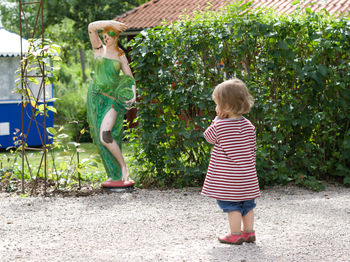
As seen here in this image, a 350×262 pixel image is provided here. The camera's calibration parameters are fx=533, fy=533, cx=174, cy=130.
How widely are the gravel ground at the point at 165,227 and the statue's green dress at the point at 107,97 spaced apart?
0.51 metres

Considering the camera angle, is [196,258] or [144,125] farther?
[144,125]

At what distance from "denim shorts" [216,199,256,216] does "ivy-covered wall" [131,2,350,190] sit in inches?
85.7

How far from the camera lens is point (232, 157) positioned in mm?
4215

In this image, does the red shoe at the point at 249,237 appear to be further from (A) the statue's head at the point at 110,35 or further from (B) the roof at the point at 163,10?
(B) the roof at the point at 163,10

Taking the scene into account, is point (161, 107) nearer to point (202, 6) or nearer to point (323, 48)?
point (323, 48)

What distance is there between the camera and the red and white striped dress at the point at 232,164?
420 centimetres

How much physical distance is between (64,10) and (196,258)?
14.7m

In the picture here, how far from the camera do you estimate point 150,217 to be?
17.3ft

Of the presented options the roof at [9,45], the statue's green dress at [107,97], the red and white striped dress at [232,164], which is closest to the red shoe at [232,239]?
the red and white striped dress at [232,164]

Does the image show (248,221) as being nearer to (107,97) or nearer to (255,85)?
(255,85)

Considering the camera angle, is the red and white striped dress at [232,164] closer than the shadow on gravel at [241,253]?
No

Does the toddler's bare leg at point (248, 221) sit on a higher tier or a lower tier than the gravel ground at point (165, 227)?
higher

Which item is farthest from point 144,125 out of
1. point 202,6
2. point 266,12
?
point 202,6

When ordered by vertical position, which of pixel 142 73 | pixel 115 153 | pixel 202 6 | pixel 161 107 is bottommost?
pixel 115 153
